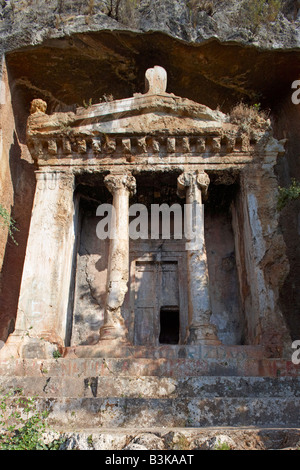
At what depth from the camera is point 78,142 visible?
416 inches

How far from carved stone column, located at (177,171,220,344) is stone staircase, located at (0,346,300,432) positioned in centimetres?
51

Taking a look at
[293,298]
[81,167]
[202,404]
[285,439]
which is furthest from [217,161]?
[285,439]

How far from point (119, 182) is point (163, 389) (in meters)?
5.18

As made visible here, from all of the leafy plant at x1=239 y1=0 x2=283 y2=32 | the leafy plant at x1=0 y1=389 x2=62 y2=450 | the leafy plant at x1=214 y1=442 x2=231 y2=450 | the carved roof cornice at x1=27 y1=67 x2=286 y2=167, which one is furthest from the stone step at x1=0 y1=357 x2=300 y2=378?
the leafy plant at x1=239 y1=0 x2=283 y2=32

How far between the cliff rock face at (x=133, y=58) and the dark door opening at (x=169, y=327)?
118 inches

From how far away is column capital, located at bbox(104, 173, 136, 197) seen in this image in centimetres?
1038

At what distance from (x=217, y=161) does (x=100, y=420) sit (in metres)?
6.86

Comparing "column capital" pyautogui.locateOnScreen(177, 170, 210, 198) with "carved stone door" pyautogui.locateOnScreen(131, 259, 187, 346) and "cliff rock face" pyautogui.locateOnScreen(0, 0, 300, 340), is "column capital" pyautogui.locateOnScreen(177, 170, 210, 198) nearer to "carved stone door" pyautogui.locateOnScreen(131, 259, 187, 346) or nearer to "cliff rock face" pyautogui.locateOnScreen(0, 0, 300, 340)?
"carved stone door" pyautogui.locateOnScreen(131, 259, 187, 346)

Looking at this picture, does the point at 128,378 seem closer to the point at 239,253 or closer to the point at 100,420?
the point at 100,420

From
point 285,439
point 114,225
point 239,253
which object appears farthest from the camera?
point 239,253

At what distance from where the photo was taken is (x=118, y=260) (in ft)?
31.8

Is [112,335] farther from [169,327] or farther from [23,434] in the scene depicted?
[23,434]

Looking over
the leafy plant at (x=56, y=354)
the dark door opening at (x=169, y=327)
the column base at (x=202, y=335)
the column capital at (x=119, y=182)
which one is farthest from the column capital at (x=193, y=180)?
the leafy plant at (x=56, y=354)

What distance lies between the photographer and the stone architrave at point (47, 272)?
8.73 meters
